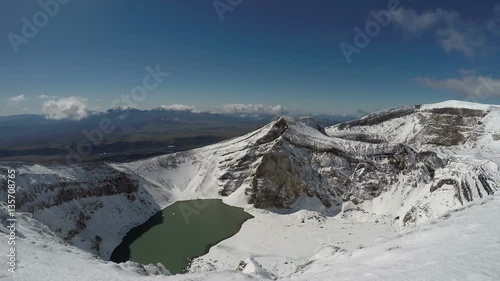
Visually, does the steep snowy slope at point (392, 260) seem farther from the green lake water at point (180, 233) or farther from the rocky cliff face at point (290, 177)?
the rocky cliff face at point (290, 177)

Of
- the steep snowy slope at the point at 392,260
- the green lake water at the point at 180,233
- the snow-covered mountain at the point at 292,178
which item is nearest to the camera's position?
the steep snowy slope at the point at 392,260

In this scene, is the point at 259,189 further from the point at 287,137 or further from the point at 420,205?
the point at 420,205

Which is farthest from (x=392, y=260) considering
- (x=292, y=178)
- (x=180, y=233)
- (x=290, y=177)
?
(x=290, y=177)

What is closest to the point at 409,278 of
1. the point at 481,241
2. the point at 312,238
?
the point at 481,241

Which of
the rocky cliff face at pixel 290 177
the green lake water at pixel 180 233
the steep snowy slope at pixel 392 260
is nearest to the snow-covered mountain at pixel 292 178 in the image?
the rocky cliff face at pixel 290 177

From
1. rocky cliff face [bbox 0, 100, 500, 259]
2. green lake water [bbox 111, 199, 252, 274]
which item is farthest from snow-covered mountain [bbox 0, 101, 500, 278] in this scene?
green lake water [bbox 111, 199, 252, 274]

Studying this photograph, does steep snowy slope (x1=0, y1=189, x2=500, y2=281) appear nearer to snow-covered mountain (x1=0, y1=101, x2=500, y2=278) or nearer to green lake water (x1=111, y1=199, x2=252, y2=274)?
green lake water (x1=111, y1=199, x2=252, y2=274)
